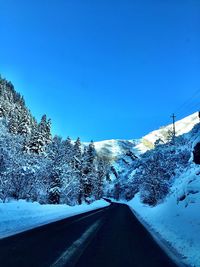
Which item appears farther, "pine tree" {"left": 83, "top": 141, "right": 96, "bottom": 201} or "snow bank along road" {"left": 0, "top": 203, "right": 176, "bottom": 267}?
"pine tree" {"left": 83, "top": 141, "right": 96, "bottom": 201}

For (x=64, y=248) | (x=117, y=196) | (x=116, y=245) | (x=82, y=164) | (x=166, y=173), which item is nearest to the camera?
(x=64, y=248)

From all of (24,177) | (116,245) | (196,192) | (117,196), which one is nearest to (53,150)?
(24,177)

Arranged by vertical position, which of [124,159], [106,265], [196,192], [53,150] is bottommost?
[106,265]

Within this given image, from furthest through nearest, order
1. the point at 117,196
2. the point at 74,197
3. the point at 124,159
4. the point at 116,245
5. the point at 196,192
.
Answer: the point at 124,159 < the point at 117,196 < the point at 74,197 < the point at 196,192 < the point at 116,245

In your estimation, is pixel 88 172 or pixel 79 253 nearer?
pixel 79 253

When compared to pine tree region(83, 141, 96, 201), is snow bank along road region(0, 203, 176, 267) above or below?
below

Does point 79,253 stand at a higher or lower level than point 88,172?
lower

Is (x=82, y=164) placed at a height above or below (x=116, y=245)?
above

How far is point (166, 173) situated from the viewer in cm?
3809

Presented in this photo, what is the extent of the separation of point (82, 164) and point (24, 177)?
3960 centimetres

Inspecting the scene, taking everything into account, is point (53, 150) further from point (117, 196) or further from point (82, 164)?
point (117, 196)

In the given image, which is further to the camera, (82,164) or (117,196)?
(117,196)

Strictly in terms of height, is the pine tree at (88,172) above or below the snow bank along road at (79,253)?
above

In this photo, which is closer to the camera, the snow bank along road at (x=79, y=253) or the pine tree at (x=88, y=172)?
the snow bank along road at (x=79, y=253)
